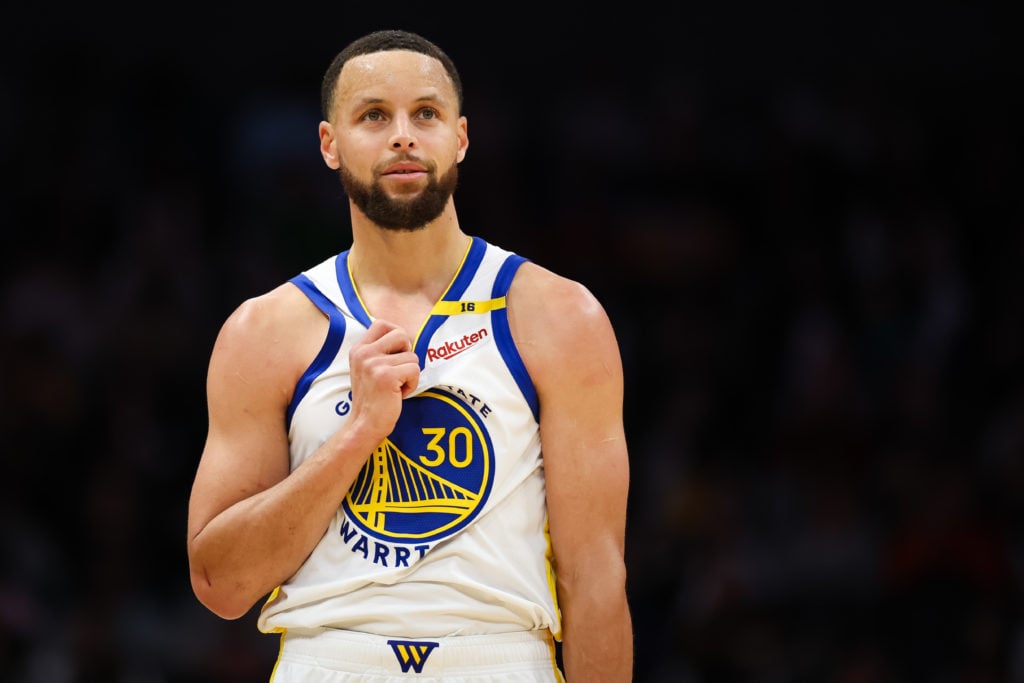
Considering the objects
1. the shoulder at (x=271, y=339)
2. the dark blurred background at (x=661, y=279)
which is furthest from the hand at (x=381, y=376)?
the dark blurred background at (x=661, y=279)

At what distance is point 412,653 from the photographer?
3361mm

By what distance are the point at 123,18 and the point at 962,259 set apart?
5290 mm

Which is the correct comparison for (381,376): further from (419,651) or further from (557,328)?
(419,651)

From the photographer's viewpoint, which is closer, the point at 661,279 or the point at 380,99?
the point at 380,99

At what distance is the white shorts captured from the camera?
132 inches

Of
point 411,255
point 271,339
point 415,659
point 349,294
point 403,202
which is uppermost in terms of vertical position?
point 403,202

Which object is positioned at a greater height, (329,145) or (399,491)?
(329,145)

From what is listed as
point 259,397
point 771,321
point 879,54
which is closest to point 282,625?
point 259,397

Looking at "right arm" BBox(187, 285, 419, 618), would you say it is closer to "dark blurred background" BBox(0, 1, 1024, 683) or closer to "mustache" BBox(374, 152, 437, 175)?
"mustache" BBox(374, 152, 437, 175)

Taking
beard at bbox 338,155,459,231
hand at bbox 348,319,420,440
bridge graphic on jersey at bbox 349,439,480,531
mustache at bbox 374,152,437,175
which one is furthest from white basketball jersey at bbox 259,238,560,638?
mustache at bbox 374,152,437,175

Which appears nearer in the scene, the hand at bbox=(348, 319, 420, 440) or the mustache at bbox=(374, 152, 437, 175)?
the hand at bbox=(348, 319, 420, 440)

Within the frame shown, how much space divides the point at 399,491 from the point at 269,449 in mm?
375

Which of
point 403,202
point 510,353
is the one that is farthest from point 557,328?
point 403,202

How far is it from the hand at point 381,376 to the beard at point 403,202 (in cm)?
34
